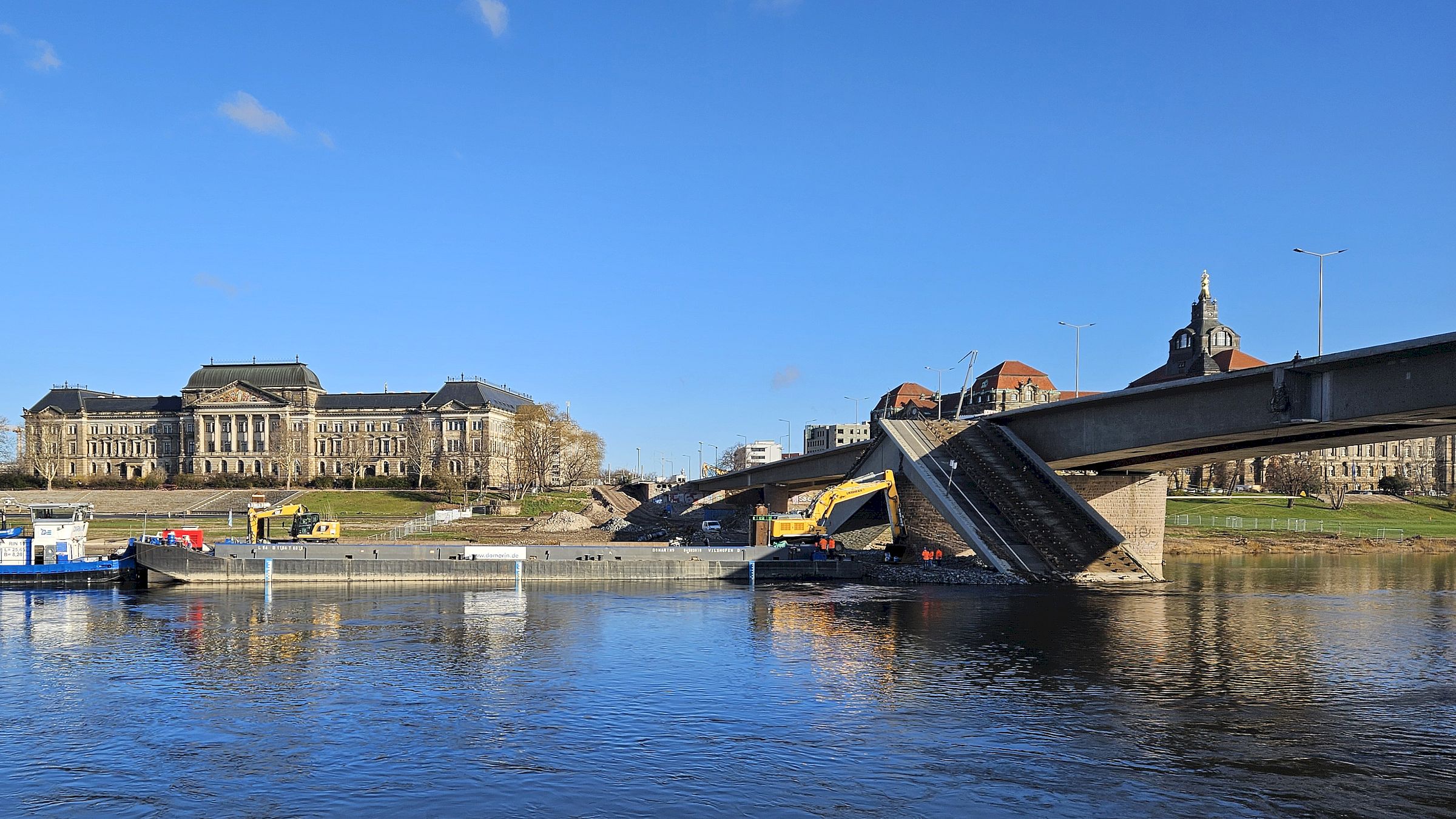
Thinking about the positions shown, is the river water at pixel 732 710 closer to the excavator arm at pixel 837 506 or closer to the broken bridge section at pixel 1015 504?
the broken bridge section at pixel 1015 504

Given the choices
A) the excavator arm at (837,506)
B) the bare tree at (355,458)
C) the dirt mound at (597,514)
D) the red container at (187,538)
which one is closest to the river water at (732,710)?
the red container at (187,538)

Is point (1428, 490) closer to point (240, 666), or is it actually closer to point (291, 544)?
point (291, 544)

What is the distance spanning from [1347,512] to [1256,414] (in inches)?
3743

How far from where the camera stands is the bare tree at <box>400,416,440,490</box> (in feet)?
572

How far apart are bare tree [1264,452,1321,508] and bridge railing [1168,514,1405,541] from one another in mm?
20606

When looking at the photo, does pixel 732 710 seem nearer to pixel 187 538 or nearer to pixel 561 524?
pixel 187 538

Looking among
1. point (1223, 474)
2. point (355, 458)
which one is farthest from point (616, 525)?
point (1223, 474)

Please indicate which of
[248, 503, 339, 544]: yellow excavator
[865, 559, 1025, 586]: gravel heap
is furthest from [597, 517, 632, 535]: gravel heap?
[865, 559, 1025, 586]: gravel heap

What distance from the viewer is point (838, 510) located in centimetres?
7588

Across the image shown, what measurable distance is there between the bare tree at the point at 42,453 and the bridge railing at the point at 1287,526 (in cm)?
16274

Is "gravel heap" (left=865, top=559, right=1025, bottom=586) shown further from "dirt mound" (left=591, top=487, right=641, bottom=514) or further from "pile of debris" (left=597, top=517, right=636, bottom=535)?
"dirt mound" (left=591, top=487, right=641, bottom=514)

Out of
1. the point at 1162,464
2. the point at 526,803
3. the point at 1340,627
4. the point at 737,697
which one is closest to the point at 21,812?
the point at 526,803

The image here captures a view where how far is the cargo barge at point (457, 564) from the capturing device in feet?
218

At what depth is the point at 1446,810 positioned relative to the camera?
2128 centimetres
